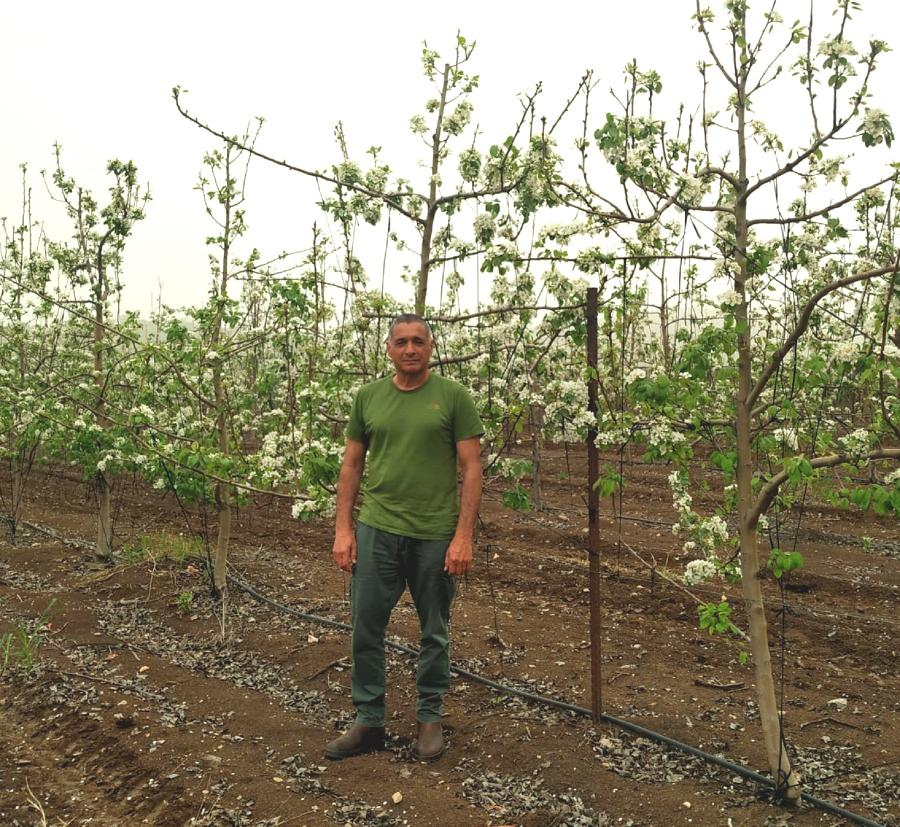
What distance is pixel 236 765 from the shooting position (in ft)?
13.8

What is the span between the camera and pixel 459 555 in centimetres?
410

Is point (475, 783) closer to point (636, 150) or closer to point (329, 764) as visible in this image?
point (329, 764)

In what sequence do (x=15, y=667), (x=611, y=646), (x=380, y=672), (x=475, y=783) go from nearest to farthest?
(x=475, y=783), (x=380, y=672), (x=15, y=667), (x=611, y=646)

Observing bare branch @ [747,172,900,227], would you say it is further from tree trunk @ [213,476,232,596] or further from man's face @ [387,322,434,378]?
tree trunk @ [213,476,232,596]

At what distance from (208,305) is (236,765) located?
12.2ft

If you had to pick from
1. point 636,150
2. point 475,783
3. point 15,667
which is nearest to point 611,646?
point 475,783

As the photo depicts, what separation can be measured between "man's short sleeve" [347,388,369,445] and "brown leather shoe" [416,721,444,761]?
154cm

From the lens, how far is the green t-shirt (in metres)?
4.18

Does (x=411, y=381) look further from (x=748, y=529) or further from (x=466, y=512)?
(x=748, y=529)

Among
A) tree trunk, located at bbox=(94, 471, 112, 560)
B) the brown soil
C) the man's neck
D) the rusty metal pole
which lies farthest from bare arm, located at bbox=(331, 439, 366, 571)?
tree trunk, located at bbox=(94, 471, 112, 560)

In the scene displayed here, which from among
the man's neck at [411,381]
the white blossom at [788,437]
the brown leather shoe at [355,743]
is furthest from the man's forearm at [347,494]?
the white blossom at [788,437]

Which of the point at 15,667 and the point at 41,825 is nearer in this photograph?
the point at 41,825

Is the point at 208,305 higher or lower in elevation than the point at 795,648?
higher

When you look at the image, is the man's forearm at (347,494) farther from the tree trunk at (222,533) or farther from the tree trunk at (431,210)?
the tree trunk at (222,533)
